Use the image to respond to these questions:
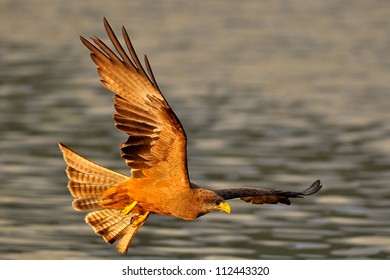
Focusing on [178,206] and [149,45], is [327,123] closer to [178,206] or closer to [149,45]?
[149,45]

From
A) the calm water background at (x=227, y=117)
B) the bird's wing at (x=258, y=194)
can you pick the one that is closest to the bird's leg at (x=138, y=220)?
the bird's wing at (x=258, y=194)

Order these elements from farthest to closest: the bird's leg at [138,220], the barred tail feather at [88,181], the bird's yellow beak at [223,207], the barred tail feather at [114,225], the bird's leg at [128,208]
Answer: the barred tail feather at [114,225] → the barred tail feather at [88,181] → the bird's leg at [138,220] → the bird's leg at [128,208] → the bird's yellow beak at [223,207]

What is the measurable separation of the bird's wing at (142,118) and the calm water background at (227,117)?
418 cm

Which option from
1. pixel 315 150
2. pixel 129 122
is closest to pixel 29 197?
pixel 315 150

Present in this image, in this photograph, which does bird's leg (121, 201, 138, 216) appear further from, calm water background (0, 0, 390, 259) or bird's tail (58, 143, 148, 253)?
calm water background (0, 0, 390, 259)

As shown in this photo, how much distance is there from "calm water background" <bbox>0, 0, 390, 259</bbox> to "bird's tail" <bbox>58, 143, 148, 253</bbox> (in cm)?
355

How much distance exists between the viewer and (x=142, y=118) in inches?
331

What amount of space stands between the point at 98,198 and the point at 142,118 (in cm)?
72

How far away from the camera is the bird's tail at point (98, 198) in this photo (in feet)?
28.8

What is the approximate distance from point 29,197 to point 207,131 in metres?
5.20

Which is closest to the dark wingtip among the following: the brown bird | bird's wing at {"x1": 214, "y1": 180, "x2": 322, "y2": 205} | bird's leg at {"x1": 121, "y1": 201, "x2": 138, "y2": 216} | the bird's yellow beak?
bird's wing at {"x1": 214, "y1": 180, "x2": 322, "y2": 205}

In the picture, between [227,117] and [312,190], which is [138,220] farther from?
[227,117]

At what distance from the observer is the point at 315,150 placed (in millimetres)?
18688

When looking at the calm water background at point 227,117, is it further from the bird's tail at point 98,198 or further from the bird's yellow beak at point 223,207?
the bird's yellow beak at point 223,207
